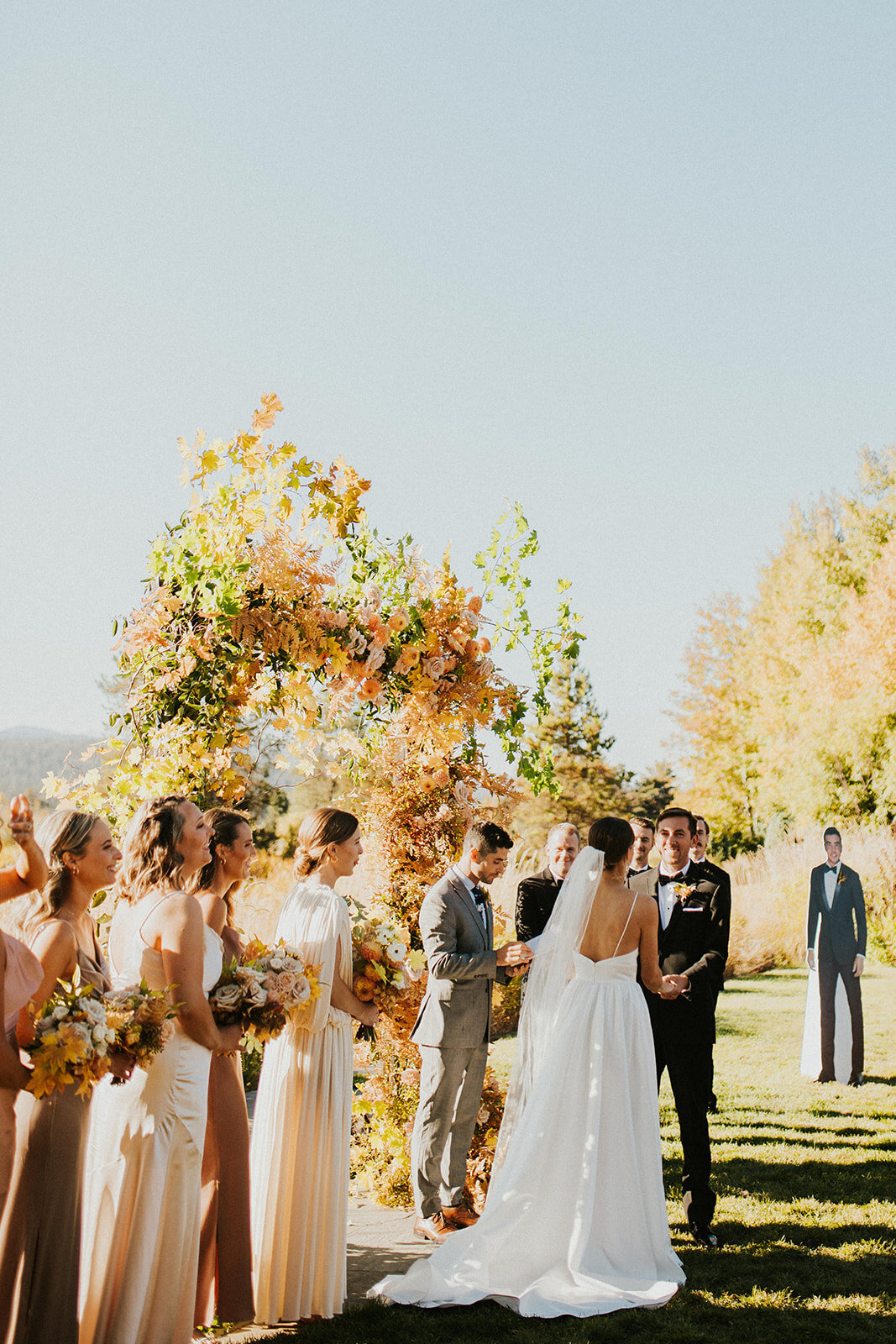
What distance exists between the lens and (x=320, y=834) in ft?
15.8

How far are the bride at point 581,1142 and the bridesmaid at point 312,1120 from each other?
0.54 metres

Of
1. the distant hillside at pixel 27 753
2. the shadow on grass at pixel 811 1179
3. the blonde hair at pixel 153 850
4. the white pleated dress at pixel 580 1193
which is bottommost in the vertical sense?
the shadow on grass at pixel 811 1179

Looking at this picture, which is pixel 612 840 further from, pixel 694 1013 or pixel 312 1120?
pixel 312 1120

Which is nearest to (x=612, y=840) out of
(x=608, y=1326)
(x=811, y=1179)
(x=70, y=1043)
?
(x=608, y=1326)

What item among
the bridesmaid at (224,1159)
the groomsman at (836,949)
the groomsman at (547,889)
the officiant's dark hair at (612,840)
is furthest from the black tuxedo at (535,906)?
the groomsman at (836,949)

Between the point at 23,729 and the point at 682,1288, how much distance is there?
3878 inches

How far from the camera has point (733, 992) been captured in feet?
55.0

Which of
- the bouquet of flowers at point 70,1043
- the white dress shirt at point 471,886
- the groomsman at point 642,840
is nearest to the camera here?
the bouquet of flowers at point 70,1043

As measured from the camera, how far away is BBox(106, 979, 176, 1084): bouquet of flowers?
3498mm

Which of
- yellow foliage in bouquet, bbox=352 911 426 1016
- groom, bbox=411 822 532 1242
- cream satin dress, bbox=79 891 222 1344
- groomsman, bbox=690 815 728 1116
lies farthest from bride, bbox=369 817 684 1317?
cream satin dress, bbox=79 891 222 1344

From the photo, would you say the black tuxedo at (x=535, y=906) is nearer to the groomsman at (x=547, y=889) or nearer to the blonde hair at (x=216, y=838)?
the groomsman at (x=547, y=889)

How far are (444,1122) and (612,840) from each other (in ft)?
6.03

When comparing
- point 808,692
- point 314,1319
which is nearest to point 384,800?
point 314,1319

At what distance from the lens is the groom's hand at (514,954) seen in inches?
223
